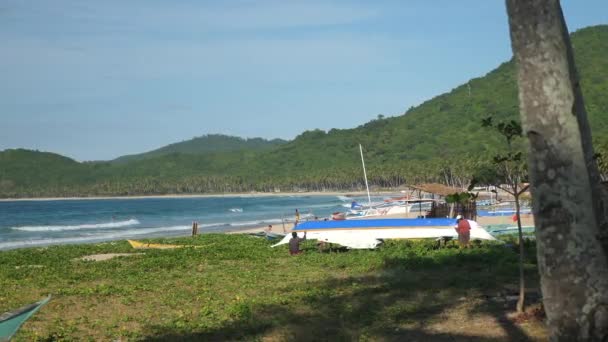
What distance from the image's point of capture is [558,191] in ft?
14.1

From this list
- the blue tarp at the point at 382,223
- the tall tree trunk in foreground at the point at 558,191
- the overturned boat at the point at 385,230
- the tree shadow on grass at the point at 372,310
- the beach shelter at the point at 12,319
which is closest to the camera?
the tall tree trunk in foreground at the point at 558,191

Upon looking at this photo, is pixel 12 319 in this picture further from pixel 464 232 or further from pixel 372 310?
pixel 464 232

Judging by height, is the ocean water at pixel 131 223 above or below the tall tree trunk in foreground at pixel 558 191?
below

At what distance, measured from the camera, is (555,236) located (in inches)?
169

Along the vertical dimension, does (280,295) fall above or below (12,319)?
below

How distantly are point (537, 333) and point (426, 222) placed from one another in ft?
50.7

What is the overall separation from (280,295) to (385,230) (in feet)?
38.9

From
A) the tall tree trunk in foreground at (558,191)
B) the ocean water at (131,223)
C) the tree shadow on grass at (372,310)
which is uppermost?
the tall tree trunk in foreground at (558,191)

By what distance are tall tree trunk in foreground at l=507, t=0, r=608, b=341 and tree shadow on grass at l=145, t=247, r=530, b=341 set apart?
4014 millimetres

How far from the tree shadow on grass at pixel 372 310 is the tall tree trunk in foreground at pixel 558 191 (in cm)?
401

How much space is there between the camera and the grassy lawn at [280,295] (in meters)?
9.53

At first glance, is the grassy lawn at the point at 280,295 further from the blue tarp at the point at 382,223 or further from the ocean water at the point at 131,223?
the ocean water at the point at 131,223

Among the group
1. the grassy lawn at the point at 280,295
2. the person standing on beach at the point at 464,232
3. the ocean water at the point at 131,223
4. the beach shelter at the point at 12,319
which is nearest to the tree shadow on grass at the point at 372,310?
the grassy lawn at the point at 280,295

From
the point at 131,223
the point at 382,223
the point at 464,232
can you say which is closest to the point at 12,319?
the point at 464,232
